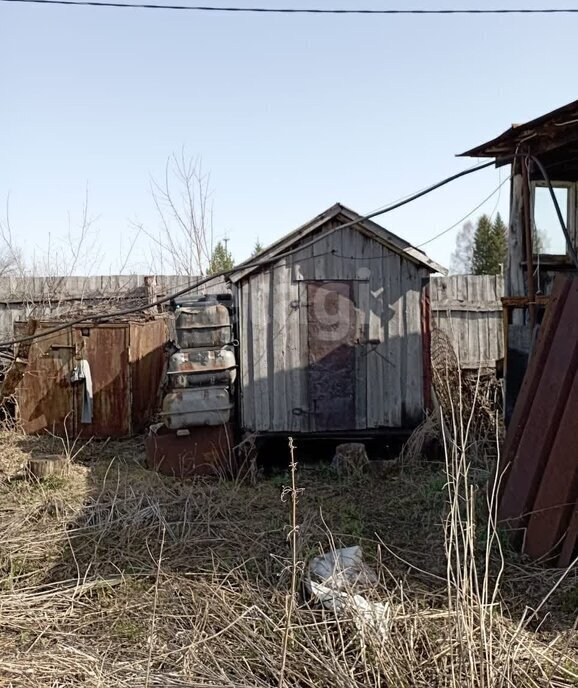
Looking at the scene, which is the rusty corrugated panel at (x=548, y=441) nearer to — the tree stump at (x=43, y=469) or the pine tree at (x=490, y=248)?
the tree stump at (x=43, y=469)

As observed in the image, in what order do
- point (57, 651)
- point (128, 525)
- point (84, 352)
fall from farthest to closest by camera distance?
1. point (84, 352)
2. point (128, 525)
3. point (57, 651)

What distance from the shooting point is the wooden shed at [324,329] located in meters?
8.72

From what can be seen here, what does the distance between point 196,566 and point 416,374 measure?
16.1ft

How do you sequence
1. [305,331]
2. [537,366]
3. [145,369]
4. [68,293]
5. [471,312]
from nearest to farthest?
1. [537,366]
2. [305,331]
3. [145,369]
4. [471,312]
5. [68,293]

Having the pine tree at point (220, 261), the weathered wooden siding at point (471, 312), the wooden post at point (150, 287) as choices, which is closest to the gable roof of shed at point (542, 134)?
the weathered wooden siding at point (471, 312)

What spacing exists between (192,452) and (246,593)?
3.95 m

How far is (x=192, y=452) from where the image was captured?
27.0 ft

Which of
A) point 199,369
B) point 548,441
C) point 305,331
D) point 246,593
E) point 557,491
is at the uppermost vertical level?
point 305,331

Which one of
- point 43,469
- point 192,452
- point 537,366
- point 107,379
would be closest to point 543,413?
point 537,366

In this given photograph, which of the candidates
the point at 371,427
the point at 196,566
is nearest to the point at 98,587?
the point at 196,566

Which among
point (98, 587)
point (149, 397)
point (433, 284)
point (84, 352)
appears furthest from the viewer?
point (433, 284)

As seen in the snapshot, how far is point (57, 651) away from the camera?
3.84m

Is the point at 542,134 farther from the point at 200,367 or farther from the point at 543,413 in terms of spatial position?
the point at 200,367

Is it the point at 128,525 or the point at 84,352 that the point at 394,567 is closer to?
the point at 128,525
